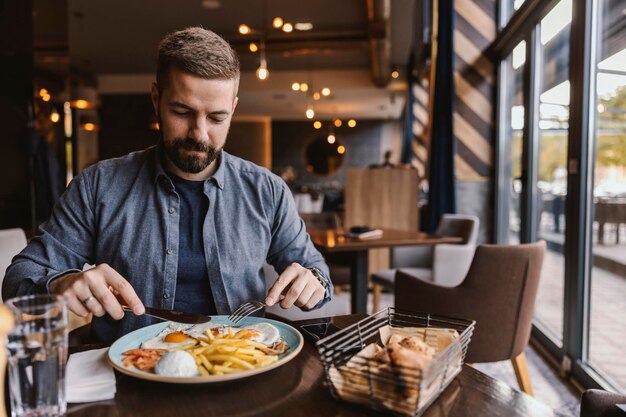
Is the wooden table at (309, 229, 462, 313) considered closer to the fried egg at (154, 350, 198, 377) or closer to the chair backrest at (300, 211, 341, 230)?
the chair backrest at (300, 211, 341, 230)

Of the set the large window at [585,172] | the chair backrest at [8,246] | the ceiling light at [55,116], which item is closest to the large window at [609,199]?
the large window at [585,172]

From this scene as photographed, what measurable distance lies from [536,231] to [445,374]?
3646 millimetres

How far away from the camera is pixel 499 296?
2.10 metres

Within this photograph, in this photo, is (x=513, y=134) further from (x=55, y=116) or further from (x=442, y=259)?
(x=55, y=116)

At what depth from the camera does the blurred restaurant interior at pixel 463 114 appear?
106 inches

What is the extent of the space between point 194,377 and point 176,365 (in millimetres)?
44

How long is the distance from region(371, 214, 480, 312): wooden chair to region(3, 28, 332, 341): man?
71.5 inches

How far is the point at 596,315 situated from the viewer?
9.47 feet

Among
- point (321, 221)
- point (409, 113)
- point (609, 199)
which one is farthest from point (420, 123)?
point (609, 199)

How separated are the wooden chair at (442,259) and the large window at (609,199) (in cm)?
75

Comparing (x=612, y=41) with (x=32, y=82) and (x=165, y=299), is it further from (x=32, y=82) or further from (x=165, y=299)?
(x=32, y=82)

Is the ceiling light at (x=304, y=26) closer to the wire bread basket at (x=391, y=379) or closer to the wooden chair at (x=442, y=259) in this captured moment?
the wooden chair at (x=442, y=259)

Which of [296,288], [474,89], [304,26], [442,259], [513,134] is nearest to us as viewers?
[296,288]

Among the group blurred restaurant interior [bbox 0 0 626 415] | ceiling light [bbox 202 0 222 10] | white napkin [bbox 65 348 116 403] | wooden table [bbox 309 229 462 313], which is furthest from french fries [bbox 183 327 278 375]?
ceiling light [bbox 202 0 222 10]
